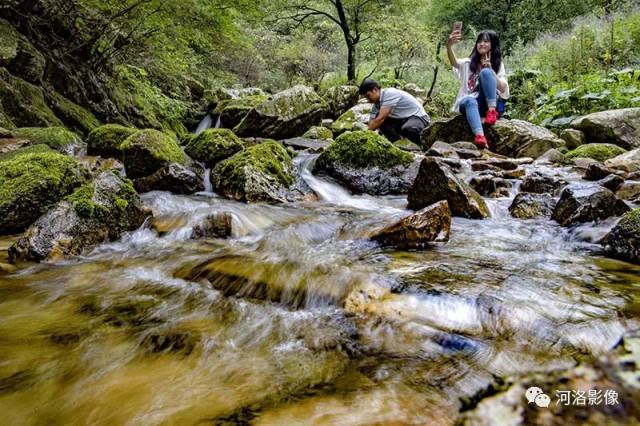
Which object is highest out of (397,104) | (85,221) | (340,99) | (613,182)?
(340,99)

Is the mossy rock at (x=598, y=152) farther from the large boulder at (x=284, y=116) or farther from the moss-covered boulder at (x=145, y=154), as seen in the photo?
the moss-covered boulder at (x=145, y=154)

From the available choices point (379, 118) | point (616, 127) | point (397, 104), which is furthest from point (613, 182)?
point (397, 104)

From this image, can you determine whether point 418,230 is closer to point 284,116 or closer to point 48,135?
point 48,135

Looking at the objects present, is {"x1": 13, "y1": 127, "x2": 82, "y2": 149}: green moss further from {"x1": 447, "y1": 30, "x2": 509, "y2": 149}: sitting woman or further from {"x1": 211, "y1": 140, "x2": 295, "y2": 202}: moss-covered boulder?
{"x1": 447, "y1": 30, "x2": 509, "y2": 149}: sitting woman

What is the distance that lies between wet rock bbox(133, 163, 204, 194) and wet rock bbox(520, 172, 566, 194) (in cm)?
469

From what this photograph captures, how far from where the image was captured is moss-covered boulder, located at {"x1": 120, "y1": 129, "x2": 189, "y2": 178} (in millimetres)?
4984

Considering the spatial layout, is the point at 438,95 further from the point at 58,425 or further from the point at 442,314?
the point at 58,425

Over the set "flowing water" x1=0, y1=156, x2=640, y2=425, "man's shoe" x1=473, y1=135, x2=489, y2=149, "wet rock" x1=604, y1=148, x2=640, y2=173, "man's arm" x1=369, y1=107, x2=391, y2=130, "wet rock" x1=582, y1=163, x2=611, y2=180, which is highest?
"man's arm" x1=369, y1=107, x2=391, y2=130

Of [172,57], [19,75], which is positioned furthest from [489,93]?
[19,75]

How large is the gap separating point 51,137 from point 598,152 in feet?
31.6

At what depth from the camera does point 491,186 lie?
4.96 meters

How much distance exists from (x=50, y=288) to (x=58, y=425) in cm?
158

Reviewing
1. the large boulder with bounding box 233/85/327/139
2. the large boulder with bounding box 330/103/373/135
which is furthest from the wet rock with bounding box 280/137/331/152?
the large boulder with bounding box 330/103/373/135

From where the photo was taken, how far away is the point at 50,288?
245 cm
